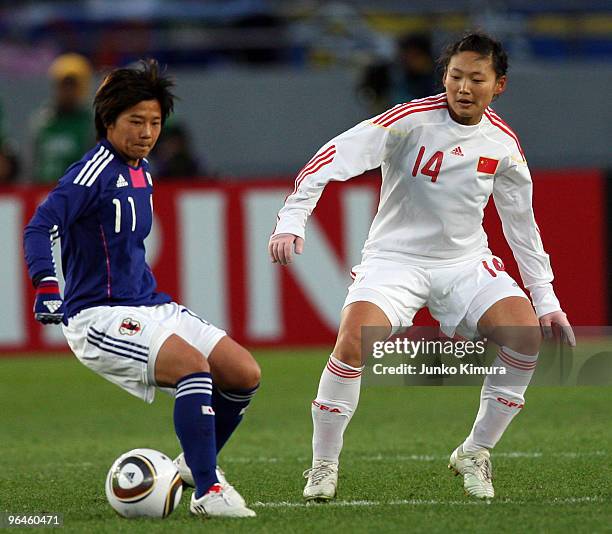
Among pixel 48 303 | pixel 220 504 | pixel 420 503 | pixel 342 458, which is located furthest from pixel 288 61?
pixel 220 504

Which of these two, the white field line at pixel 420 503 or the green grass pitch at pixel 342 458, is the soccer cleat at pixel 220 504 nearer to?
the green grass pitch at pixel 342 458

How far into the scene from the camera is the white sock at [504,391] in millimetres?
6137

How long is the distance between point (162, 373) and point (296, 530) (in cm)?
87

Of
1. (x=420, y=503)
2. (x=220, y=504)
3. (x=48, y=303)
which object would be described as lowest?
(x=420, y=503)

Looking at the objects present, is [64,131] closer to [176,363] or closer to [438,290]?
[438,290]

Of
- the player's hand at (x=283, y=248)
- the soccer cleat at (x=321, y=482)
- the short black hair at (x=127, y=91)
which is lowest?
the soccer cleat at (x=321, y=482)

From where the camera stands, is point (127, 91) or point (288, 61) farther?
point (288, 61)

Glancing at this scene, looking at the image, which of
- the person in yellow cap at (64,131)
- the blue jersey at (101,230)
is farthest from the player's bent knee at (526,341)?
the person in yellow cap at (64,131)

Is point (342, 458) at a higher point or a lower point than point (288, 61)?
lower

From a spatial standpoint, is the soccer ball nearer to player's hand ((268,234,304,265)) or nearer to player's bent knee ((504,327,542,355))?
player's hand ((268,234,304,265))

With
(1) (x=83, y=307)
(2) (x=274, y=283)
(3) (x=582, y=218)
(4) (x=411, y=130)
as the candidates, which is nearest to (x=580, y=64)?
(3) (x=582, y=218)

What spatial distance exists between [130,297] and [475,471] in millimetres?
1710

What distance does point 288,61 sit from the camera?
16172 mm

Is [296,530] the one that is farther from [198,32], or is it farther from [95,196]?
[198,32]
